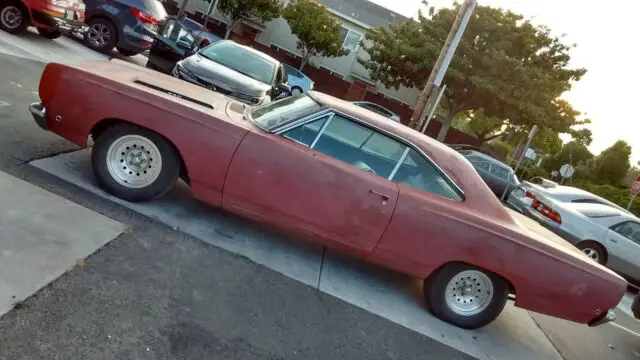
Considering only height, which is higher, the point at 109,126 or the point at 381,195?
the point at 381,195

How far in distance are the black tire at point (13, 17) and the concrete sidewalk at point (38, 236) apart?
6334 millimetres

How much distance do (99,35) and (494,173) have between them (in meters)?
13.1

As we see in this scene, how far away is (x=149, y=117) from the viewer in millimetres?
4191

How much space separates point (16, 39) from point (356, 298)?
8.42 metres

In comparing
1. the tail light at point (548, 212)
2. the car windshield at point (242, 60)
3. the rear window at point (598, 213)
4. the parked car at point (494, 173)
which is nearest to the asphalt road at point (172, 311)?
the car windshield at point (242, 60)

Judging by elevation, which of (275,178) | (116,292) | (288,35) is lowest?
(116,292)

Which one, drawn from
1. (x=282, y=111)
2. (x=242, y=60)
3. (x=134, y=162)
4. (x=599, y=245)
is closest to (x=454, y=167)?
(x=282, y=111)

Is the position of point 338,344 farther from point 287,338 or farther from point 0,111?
point 0,111

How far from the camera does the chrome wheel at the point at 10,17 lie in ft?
29.5

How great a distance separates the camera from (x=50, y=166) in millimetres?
4566

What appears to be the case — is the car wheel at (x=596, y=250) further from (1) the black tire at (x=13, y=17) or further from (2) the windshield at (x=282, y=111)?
(1) the black tire at (x=13, y=17)

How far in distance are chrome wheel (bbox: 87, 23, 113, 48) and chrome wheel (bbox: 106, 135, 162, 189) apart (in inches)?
333

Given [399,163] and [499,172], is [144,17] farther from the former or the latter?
[499,172]

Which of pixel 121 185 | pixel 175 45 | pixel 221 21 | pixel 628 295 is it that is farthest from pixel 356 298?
pixel 221 21
